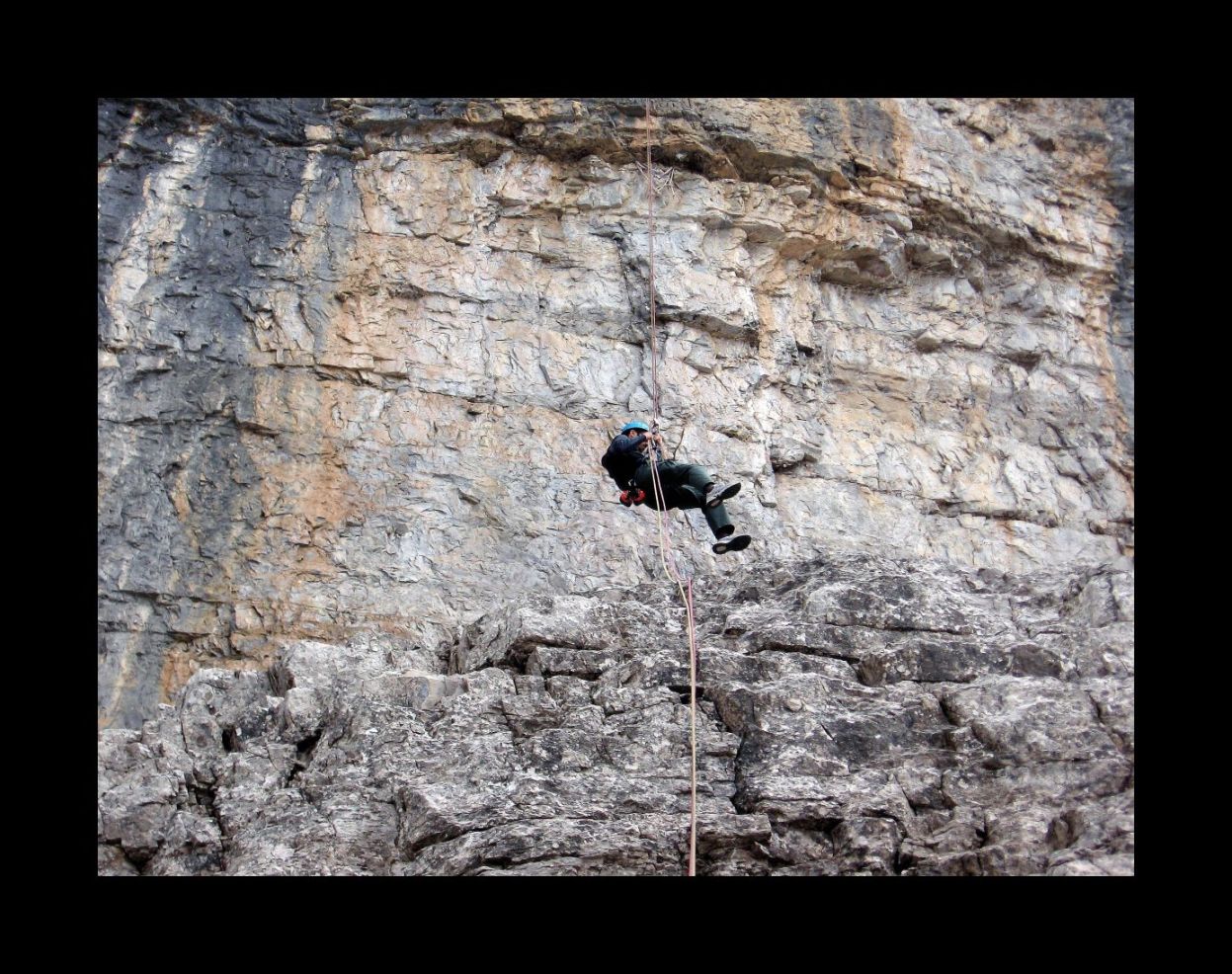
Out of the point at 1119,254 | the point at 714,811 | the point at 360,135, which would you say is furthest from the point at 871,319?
the point at 714,811

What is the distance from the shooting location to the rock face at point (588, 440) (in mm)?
9797

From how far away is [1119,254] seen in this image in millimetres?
19797

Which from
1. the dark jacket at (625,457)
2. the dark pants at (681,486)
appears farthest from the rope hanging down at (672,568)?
the dark jacket at (625,457)

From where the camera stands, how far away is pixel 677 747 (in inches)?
375

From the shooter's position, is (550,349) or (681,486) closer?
(681,486)

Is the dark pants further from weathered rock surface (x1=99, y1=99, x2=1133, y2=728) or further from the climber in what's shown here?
weathered rock surface (x1=99, y1=99, x2=1133, y2=728)

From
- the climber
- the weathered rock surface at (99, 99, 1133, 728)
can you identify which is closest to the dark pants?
the climber

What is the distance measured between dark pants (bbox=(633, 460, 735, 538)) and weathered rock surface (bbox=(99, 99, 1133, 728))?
3.92 feet

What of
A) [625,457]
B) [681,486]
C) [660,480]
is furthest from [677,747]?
[625,457]

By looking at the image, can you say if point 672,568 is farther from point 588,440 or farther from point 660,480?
point 660,480

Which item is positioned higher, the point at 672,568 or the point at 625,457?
the point at 625,457

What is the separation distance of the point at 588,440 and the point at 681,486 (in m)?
5.13

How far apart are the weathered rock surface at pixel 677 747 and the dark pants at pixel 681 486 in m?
0.82

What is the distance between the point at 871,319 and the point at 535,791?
443 inches
